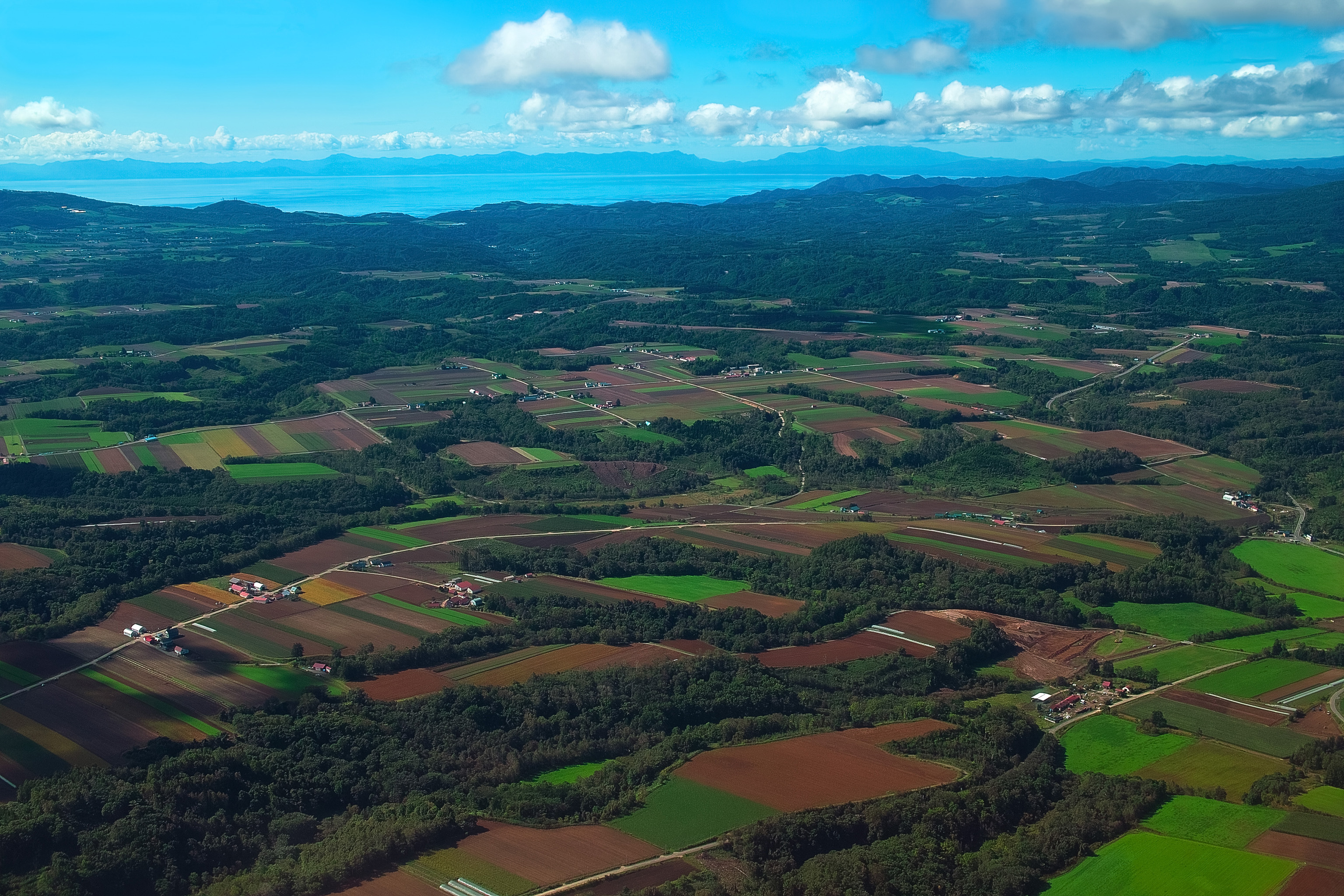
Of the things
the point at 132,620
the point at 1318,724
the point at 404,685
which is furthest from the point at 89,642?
the point at 1318,724

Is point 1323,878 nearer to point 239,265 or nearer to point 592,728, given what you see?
point 592,728

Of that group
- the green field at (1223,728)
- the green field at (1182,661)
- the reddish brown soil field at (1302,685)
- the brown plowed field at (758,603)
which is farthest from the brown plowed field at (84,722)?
the reddish brown soil field at (1302,685)

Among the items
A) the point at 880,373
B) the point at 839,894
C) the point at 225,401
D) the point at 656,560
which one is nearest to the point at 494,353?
the point at 225,401

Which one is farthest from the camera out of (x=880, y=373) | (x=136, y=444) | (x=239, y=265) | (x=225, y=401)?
(x=239, y=265)

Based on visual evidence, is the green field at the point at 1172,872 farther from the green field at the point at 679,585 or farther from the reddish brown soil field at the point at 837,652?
the green field at the point at 679,585

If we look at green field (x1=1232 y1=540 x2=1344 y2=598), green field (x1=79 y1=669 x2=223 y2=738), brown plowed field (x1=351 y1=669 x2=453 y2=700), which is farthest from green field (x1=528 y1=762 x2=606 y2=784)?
green field (x1=1232 y1=540 x2=1344 y2=598)

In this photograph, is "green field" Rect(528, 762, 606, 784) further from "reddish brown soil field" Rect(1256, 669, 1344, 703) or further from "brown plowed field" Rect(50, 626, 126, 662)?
"reddish brown soil field" Rect(1256, 669, 1344, 703)
